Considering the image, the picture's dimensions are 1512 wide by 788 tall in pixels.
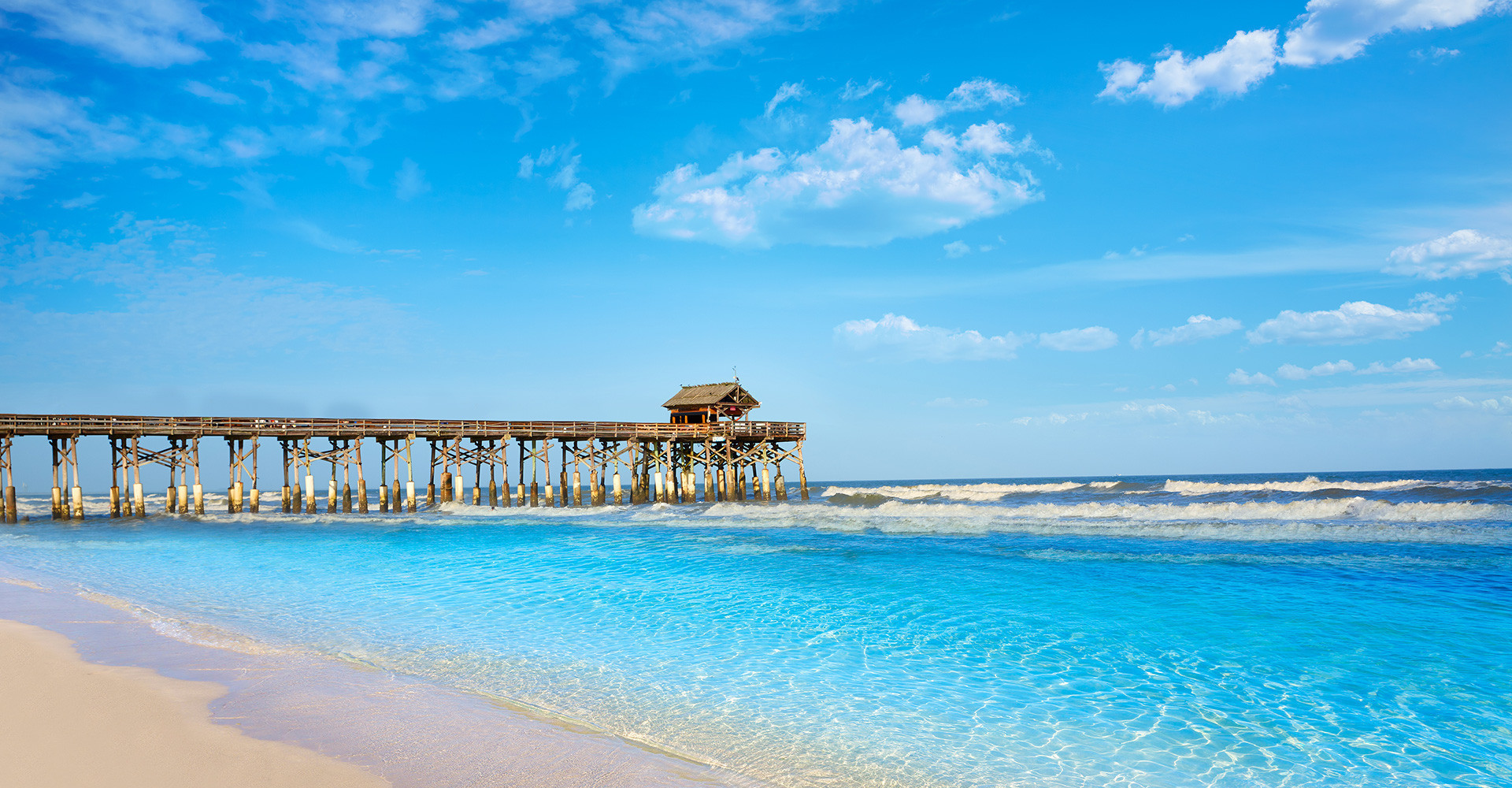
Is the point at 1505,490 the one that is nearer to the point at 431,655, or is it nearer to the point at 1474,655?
the point at 1474,655

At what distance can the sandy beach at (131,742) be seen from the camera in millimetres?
4715

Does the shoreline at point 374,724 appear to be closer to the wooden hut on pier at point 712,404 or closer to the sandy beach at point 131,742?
the sandy beach at point 131,742

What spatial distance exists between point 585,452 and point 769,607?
1147 inches

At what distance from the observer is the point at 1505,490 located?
35.8 m

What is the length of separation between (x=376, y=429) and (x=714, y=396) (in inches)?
644

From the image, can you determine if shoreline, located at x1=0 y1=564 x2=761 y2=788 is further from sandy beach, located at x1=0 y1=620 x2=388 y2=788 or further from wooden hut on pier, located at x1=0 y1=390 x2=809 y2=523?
wooden hut on pier, located at x1=0 y1=390 x2=809 y2=523

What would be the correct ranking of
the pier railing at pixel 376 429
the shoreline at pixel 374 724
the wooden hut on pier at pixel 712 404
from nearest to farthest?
the shoreline at pixel 374 724 < the pier railing at pixel 376 429 < the wooden hut on pier at pixel 712 404

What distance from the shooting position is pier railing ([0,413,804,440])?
3092 centimetres

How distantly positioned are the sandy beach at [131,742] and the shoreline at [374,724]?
0.04 meters

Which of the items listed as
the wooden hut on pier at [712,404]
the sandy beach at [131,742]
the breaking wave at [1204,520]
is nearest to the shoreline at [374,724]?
the sandy beach at [131,742]

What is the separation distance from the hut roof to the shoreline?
111 ft

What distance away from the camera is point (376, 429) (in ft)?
116

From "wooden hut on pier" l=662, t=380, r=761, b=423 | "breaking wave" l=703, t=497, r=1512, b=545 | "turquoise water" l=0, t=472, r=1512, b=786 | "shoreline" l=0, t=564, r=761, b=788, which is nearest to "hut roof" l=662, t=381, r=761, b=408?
"wooden hut on pier" l=662, t=380, r=761, b=423

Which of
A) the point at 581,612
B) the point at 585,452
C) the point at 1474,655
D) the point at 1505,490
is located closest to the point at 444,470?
the point at 585,452
